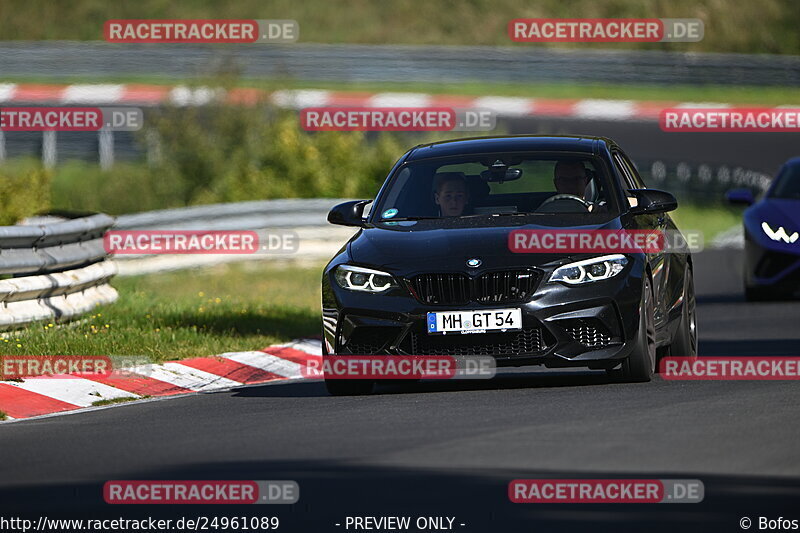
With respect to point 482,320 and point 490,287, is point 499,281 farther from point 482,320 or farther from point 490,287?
point 482,320

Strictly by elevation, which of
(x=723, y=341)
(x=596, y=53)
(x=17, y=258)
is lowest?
(x=723, y=341)

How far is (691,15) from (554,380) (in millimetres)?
42677

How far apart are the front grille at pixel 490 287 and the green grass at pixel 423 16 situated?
131ft

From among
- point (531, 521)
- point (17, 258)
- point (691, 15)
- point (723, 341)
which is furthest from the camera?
point (691, 15)

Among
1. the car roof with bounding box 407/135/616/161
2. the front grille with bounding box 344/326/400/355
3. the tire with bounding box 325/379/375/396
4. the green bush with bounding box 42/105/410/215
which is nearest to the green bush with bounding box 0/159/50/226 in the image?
the car roof with bounding box 407/135/616/161

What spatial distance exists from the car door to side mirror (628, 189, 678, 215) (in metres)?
0.08

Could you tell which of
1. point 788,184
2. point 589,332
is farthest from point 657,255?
point 788,184

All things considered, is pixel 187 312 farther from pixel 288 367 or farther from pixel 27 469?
pixel 27 469

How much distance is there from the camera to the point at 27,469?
25.2ft

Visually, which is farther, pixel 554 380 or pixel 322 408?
pixel 554 380

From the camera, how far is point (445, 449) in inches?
307

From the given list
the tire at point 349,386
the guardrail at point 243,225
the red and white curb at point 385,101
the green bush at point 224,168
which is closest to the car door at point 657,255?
the tire at point 349,386

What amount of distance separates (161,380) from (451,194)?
2.34 m

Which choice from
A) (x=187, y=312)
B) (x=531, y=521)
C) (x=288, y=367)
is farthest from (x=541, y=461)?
(x=187, y=312)
